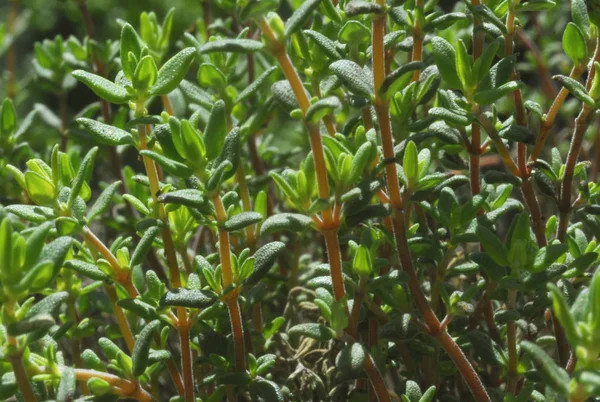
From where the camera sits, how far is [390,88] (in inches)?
35.8

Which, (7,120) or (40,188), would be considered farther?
(7,120)

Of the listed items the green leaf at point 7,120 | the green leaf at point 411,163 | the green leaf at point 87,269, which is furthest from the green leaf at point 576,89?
the green leaf at point 7,120

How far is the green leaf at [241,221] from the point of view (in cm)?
91

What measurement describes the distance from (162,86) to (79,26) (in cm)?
201

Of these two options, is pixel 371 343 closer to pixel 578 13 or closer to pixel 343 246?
pixel 343 246

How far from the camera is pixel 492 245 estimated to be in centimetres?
93

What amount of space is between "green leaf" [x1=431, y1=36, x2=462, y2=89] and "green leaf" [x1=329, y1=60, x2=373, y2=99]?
14 centimetres

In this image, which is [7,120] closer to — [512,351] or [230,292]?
[230,292]

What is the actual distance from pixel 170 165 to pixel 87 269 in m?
0.21

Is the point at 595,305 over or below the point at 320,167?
below

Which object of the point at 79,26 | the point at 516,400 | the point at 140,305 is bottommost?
the point at 516,400

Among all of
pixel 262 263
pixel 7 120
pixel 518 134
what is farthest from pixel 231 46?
pixel 7 120

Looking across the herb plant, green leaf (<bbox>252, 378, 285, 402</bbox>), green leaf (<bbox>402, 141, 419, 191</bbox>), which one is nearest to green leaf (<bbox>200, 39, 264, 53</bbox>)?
the herb plant

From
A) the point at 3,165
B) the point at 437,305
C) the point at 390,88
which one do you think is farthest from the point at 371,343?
the point at 3,165
